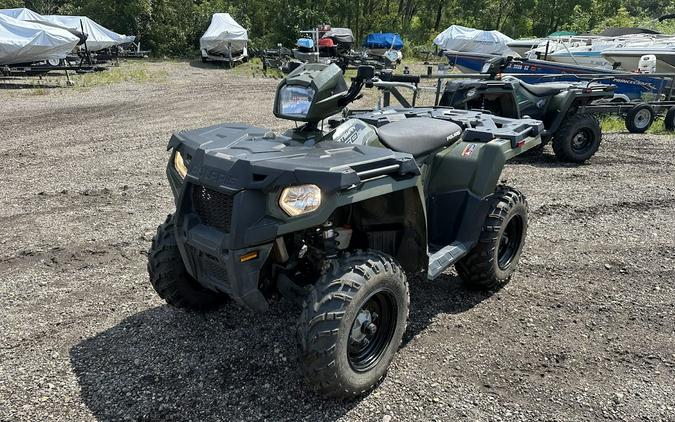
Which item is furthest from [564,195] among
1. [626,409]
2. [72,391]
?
[72,391]

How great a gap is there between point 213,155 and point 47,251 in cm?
303

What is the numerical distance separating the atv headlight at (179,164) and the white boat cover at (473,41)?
2411 cm

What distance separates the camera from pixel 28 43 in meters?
17.5

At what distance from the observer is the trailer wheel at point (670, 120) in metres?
10.5

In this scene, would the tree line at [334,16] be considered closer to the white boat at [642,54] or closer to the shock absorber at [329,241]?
the white boat at [642,54]

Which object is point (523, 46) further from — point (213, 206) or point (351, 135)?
point (213, 206)

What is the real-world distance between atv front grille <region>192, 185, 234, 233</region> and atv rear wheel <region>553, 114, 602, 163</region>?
22.2 ft

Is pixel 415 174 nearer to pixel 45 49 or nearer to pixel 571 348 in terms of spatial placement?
pixel 571 348

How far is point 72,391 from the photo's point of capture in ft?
9.35

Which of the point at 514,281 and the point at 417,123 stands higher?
the point at 417,123

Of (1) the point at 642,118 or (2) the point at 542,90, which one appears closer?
(2) the point at 542,90

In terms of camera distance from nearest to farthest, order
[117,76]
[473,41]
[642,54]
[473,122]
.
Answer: [473,122] → [642,54] → [117,76] → [473,41]

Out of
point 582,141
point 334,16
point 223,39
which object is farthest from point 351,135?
point 334,16

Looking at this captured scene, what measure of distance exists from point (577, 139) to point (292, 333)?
21.4ft
